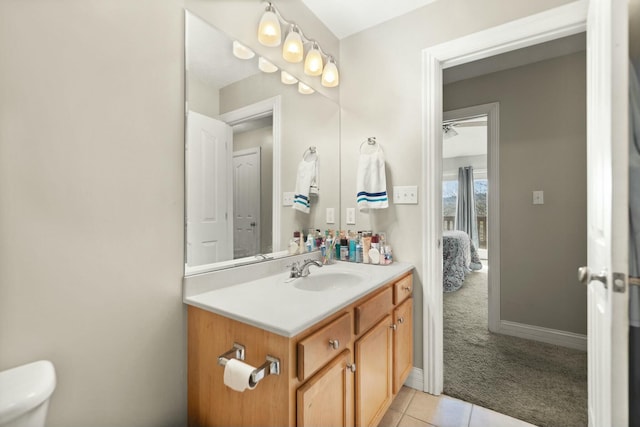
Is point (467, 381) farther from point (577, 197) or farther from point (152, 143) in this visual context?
point (152, 143)

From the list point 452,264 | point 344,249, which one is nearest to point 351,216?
point 344,249

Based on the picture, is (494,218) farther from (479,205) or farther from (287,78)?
(479,205)

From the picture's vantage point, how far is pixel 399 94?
74.4 inches

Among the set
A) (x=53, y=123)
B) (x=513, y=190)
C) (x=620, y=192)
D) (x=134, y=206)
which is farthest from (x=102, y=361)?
(x=513, y=190)

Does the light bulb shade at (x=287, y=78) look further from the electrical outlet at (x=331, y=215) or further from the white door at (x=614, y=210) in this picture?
the white door at (x=614, y=210)

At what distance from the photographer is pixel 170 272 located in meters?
1.12

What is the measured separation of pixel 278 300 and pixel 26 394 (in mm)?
692

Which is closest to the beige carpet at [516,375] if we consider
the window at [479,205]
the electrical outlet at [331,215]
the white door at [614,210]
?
the white door at [614,210]

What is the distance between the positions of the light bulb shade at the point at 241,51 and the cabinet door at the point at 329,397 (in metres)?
1.45

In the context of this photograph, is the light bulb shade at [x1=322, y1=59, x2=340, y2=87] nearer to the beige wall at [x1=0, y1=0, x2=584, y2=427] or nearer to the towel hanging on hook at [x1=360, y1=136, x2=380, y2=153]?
the towel hanging on hook at [x1=360, y1=136, x2=380, y2=153]

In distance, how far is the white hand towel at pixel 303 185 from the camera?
1.88 m

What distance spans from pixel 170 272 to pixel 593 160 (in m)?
1.83

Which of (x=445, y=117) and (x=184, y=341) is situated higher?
(x=445, y=117)

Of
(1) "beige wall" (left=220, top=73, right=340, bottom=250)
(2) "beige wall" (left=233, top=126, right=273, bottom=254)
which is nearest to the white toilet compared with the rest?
(2) "beige wall" (left=233, top=126, right=273, bottom=254)
